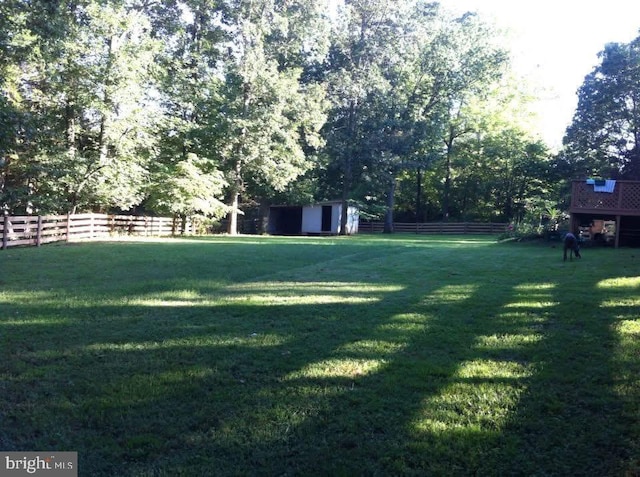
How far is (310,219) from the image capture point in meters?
35.2

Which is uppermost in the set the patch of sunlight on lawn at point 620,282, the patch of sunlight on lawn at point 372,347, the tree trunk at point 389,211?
the tree trunk at point 389,211

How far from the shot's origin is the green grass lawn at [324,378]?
2.89 m

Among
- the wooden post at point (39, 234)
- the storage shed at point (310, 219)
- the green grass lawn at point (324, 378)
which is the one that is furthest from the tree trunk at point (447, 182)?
the green grass lawn at point (324, 378)

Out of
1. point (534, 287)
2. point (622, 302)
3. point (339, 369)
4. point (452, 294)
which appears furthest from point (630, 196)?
point (339, 369)

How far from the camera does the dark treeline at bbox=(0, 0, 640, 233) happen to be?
70.7 feet

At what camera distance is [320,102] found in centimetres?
3116

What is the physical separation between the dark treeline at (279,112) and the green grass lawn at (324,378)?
31.8 feet

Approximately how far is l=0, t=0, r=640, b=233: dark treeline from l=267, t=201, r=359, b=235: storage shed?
131 cm

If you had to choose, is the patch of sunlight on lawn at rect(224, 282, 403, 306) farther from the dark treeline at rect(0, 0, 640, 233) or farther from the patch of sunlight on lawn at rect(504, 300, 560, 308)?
the dark treeline at rect(0, 0, 640, 233)

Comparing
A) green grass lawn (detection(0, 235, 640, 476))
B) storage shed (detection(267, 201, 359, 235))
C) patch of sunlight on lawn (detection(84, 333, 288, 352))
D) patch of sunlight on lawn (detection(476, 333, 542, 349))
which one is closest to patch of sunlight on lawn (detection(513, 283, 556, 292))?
green grass lawn (detection(0, 235, 640, 476))

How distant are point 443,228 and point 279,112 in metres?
17.1

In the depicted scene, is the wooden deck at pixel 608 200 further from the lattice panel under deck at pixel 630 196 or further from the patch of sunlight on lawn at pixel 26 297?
the patch of sunlight on lawn at pixel 26 297

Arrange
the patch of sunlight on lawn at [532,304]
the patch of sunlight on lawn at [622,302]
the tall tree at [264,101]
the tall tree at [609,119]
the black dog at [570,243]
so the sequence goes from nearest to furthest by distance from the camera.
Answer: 1. the patch of sunlight on lawn at [622,302]
2. the patch of sunlight on lawn at [532,304]
3. the black dog at [570,243]
4. the tall tree at [264,101]
5. the tall tree at [609,119]

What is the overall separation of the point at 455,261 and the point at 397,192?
3288 cm
